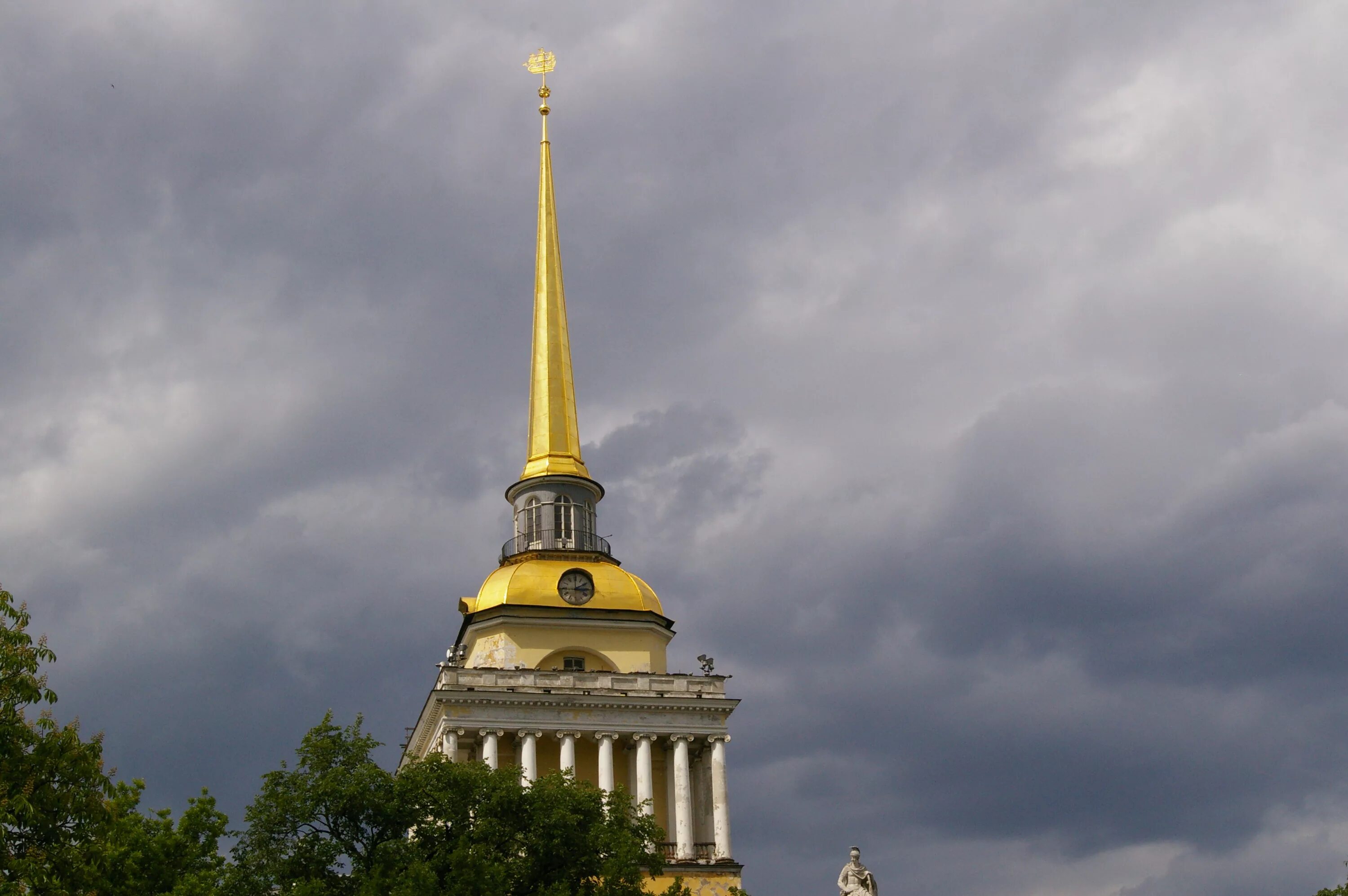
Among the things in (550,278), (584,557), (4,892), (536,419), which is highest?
(550,278)

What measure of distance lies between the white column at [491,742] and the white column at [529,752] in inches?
28.3

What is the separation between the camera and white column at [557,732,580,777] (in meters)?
56.0

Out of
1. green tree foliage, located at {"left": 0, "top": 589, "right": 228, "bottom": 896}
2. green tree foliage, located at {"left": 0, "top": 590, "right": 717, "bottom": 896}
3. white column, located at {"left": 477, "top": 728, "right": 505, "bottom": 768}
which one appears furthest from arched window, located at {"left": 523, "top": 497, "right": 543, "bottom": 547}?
green tree foliage, located at {"left": 0, "top": 589, "right": 228, "bottom": 896}

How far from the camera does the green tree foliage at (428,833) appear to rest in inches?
1592

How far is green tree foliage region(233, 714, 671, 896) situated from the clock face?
1714 cm

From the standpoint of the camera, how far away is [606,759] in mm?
56625

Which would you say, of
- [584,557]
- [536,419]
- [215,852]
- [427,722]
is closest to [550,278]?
[536,419]

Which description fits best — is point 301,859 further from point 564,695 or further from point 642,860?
point 564,695

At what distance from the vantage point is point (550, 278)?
72000 millimetres

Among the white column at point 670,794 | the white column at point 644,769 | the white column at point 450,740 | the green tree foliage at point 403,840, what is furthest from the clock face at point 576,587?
the green tree foliage at point 403,840

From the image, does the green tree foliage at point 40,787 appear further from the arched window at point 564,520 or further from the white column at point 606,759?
the arched window at point 564,520

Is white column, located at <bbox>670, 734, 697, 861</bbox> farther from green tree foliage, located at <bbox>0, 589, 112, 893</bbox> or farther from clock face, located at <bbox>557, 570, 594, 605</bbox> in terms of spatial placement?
green tree foliage, located at <bbox>0, 589, 112, 893</bbox>

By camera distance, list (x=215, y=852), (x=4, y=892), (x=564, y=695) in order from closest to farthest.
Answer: (x=4, y=892), (x=215, y=852), (x=564, y=695)

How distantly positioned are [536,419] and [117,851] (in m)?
29.6
